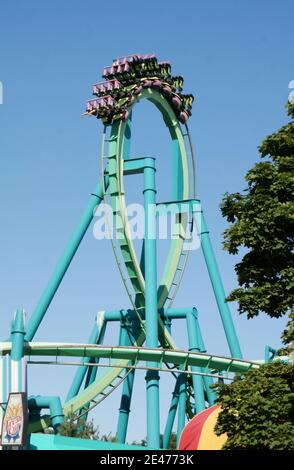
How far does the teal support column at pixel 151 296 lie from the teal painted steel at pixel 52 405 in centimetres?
344

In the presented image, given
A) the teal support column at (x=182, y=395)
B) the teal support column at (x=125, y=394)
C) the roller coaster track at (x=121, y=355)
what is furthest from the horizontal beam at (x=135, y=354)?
the teal support column at (x=182, y=395)

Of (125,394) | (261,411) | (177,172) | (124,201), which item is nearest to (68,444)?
(125,394)

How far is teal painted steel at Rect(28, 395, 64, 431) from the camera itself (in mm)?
36250

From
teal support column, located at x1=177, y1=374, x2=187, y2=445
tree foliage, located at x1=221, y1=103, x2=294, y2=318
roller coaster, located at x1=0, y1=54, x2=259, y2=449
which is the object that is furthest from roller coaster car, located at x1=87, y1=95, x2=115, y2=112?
tree foliage, located at x1=221, y1=103, x2=294, y2=318

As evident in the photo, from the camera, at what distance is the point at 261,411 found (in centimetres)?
1742

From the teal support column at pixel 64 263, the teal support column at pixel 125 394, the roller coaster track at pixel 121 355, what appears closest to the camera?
the roller coaster track at pixel 121 355

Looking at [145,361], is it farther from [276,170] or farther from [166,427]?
[276,170]

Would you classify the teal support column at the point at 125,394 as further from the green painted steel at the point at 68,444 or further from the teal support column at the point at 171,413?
the green painted steel at the point at 68,444

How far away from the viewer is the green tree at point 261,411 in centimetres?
1712

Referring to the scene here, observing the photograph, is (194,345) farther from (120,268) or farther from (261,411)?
(261,411)

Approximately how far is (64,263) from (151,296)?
402 centimetres

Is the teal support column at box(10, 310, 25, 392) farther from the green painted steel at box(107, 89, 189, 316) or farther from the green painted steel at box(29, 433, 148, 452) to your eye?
the green painted steel at box(107, 89, 189, 316)

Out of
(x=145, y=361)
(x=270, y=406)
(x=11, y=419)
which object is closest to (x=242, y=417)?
(x=270, y=406)

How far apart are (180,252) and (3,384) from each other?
11.6m
